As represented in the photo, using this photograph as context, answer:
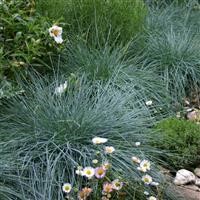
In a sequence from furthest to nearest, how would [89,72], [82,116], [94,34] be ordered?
[94,34], [89,72], [82,116]

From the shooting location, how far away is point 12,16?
11.6 feet

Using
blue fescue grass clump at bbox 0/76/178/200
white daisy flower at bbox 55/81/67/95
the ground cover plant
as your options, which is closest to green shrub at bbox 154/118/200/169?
the ground cover plant

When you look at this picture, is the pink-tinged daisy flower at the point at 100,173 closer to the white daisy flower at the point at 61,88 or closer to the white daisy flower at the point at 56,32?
the white daisy flower at the point at 61,88

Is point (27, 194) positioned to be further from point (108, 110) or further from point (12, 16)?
point (12, 16)

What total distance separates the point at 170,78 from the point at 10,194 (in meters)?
2.20

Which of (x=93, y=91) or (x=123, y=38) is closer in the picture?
(x=93, y=91)

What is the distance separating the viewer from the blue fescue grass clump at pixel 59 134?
2691mm

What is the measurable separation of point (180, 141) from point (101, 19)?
1.45 metres

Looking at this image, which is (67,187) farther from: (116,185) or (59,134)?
(59,134)

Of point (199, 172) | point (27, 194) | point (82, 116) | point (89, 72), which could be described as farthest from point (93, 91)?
point (27, 194)

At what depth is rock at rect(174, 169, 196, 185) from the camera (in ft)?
10.2

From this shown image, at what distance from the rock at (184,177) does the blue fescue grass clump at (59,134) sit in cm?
21

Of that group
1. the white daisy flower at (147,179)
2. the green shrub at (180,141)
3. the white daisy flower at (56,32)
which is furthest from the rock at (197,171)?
the white daisy flower at (56,32)

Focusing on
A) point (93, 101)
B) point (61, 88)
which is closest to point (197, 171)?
point (93, 101)
